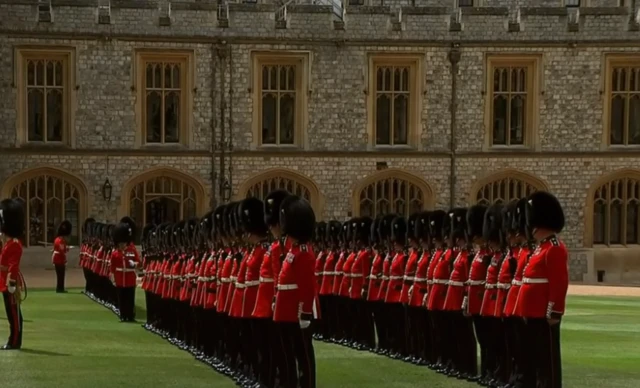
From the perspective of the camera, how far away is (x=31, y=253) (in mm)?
24391

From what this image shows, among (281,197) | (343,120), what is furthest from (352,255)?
(343,120)

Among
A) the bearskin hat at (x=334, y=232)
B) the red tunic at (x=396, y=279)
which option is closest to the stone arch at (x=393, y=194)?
the bearskin hat at (x=334, y=232)

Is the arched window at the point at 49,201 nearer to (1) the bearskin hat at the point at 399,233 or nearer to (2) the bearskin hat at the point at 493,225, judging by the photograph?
(1) the bearskin hat at the point at 399,233

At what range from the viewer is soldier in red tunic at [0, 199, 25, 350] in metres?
11.2

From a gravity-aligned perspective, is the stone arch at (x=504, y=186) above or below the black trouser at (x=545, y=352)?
above

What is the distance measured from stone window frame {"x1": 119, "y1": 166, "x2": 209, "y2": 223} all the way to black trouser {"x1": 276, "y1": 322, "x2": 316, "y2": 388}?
1677 centimetres

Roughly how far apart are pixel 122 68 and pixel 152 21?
1242mm

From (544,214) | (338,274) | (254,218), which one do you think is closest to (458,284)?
(544,214)

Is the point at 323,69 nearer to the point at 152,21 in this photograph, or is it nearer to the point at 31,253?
the point at 152,21

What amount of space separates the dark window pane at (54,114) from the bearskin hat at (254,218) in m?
16.3

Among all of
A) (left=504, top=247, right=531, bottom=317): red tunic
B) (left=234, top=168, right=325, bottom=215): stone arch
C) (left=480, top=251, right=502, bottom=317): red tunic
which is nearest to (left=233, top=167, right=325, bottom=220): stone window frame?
(left=234, top=168, right=325, bottom=215): stone arch

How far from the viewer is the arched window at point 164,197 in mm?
25000

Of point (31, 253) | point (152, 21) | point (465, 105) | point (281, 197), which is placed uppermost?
point (152, 21)

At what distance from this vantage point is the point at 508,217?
930 centimetres
